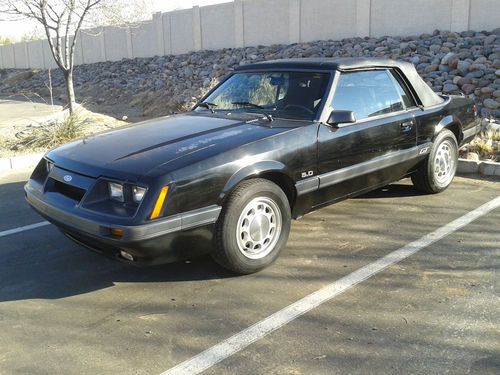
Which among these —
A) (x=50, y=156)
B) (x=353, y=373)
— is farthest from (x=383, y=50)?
(x=353, y=373)

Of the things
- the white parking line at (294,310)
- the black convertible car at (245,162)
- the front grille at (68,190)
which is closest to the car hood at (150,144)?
the black convertible car at (245,162)

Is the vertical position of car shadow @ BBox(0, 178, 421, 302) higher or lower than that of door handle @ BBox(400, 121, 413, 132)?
lower

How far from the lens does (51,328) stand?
320cm

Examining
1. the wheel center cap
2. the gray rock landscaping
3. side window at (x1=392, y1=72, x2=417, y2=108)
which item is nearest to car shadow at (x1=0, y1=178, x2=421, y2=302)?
the wheel center cap

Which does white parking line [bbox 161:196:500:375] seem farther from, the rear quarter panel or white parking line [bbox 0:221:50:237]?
white parking line [bbox 0:221:50:237]

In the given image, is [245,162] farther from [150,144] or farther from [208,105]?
[208,105]

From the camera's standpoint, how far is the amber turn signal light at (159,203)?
3.27 m

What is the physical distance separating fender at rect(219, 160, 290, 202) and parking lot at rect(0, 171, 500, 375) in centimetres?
77

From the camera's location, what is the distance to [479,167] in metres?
6.93

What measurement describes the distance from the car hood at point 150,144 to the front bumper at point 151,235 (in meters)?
0.36

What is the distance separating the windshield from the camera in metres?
4.48

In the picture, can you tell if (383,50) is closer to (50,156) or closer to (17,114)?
(17,114)

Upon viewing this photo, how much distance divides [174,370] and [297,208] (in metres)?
1.90

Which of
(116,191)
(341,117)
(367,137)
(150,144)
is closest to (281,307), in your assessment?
(116,191)
